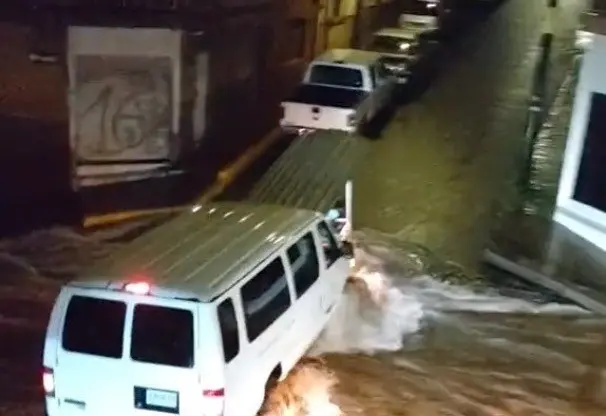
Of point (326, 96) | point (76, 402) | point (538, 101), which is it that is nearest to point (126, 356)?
point (76, 402)

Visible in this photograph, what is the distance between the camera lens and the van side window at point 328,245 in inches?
373

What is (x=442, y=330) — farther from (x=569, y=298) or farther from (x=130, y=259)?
(x=130, y=259)

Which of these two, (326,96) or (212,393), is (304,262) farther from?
(326,96)

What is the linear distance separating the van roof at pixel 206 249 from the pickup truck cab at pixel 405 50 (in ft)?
43.2

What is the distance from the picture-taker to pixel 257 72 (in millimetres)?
17219

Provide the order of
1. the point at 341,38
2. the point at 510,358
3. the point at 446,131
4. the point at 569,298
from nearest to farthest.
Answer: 1. the point at 510,358
2. the point at 569,298
3. the point at 446,131
4. the point at 341,38

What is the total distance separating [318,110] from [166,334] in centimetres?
1039

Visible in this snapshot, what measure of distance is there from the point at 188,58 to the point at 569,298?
7086 mm

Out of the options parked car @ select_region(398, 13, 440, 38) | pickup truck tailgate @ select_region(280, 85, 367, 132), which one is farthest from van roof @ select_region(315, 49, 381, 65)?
parked car @ select_region(398, 13, 440, 38)

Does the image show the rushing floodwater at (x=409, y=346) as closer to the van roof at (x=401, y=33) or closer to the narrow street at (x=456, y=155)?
the narrow street at (x=456, y=155)

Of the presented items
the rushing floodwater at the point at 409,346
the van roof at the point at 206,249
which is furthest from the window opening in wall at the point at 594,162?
the van roof at the point at 206,249

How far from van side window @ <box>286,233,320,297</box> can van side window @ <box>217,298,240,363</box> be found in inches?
54.9

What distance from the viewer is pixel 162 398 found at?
23.0ft

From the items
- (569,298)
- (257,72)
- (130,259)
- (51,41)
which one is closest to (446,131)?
(257,72)
